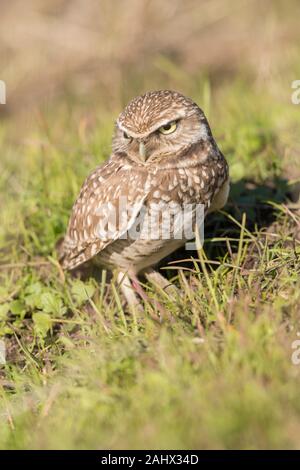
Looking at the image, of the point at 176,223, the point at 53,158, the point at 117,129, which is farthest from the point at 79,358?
the point at 53,158

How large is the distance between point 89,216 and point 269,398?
5.91 feet

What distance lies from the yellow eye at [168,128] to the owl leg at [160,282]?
2.42ft

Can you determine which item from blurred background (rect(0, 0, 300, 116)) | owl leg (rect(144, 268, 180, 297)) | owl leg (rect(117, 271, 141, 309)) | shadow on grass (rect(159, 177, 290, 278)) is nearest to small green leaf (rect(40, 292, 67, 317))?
owl leg (rect(117, 271, 141, 309))

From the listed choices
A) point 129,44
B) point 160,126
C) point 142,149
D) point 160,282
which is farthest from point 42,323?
point 129,44

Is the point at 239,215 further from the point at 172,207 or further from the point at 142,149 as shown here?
the point at 142,149

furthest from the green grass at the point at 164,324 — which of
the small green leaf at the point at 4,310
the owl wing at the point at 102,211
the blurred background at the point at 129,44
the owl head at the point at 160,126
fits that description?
the blurred background at the point at 129,44

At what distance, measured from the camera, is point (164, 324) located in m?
2.99

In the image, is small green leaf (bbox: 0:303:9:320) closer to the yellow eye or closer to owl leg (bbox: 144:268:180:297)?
owl leg (bbox: 144:268:180:297)

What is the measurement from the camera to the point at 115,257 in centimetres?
386

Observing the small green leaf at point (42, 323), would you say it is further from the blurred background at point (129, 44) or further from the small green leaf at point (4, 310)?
the blurred background at point (129, 44)

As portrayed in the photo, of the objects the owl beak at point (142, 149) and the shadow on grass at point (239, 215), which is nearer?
the owl beak at point (142, 149)

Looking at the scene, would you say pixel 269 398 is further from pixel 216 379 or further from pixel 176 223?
pixel 176 223

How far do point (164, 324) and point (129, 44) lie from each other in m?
6.18

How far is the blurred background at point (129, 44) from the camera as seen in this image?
304 inches
